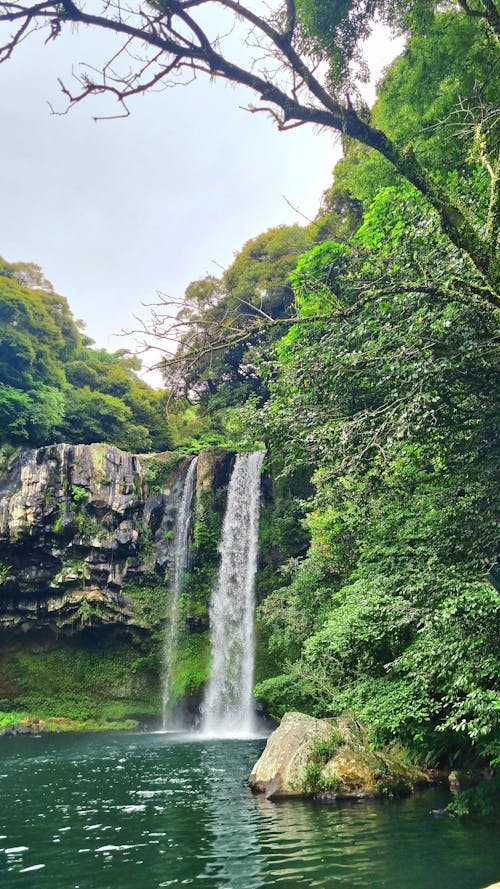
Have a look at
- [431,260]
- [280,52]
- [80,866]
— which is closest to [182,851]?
[80,866]

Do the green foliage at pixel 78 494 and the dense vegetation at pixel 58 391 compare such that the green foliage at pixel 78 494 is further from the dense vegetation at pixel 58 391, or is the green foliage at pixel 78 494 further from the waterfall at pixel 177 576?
the waterfall at pixel 177 576

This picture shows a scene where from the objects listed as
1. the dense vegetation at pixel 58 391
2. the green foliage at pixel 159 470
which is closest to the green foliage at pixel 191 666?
the green foliage at pixel 159 470

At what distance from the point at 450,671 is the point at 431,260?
172 inches

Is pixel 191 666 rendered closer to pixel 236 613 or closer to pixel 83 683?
pixel 236 613

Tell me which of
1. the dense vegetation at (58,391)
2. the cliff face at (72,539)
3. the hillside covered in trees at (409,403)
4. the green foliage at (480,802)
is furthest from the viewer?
the dense vegetation at (58,391)

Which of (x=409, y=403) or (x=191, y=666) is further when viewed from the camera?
(x=191, y=666)

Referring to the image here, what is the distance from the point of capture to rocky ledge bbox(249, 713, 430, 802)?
7852 millimetres

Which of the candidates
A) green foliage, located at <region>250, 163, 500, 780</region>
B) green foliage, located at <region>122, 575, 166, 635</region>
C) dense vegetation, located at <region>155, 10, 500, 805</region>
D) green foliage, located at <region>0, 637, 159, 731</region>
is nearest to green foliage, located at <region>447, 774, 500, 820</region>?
dense vegetation, located at <region>155, 10, 500, 805</region>

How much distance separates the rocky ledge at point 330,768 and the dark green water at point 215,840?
0.37 metres

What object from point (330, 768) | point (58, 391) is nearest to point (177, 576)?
point (58, 391)

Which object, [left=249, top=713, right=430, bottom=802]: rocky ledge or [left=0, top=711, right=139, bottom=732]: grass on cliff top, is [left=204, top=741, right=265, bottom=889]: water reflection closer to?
[left=249, top=713, right=430, bottom=802]: rocky ledge

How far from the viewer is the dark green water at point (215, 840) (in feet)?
15.6

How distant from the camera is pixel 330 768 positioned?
8.18m

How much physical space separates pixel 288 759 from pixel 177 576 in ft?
47.6
